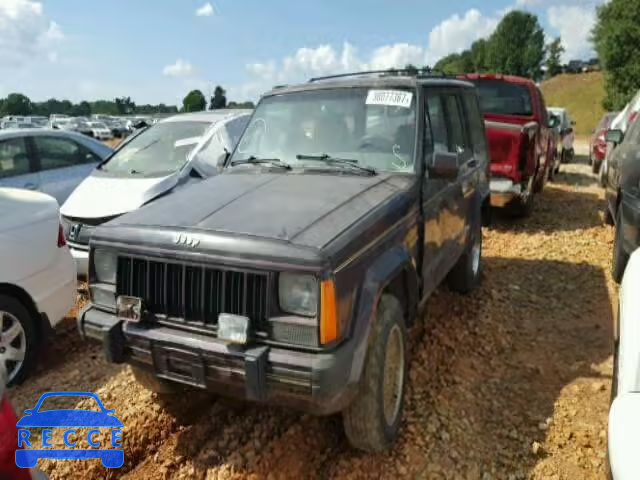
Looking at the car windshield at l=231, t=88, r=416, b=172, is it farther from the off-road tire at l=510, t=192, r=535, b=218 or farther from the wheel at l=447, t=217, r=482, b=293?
the off-road tire at l=510, t=192, r=535, b=218

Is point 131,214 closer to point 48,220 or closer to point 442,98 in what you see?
point 48,220

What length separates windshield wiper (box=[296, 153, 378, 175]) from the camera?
3408mm

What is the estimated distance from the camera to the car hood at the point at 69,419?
3295 mm

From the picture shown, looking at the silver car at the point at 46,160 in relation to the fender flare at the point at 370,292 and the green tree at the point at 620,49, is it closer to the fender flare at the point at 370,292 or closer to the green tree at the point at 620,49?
the fender flare at the point at 370,292

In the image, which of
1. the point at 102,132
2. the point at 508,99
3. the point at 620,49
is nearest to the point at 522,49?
the point at 620,49

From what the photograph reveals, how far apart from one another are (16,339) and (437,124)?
12.0ft

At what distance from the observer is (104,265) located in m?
2.90

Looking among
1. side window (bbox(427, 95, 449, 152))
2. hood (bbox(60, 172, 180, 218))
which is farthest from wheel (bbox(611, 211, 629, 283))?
hood (bbox(60, 172, 180, 218))

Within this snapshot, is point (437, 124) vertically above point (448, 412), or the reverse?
point (437, 124)

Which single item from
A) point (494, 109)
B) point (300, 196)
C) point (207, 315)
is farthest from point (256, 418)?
point (494, 109)

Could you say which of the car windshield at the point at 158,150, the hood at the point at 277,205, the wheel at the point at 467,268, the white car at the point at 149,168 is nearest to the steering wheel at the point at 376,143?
the hood at the point at 277,205

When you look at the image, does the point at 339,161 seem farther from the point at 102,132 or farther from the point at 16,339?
the point at 102,132

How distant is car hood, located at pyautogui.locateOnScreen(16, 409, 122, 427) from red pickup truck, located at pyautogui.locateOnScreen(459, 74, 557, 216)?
5.96 metres

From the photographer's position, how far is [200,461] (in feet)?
9.57
